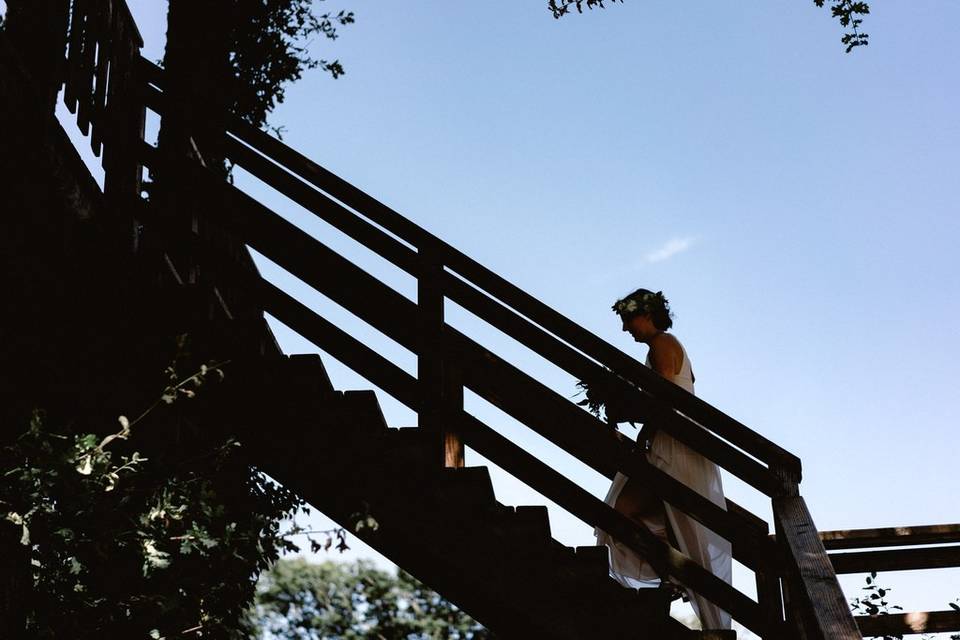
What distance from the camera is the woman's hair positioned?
5.79 m

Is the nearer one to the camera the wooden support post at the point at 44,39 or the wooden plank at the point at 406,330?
the wooden plank at the point at 406,330

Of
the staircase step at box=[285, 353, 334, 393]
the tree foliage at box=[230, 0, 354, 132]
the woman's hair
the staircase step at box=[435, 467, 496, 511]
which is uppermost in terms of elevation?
the tree foliage at box=[230, 0, 354, 132]

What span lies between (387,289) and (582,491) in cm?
126

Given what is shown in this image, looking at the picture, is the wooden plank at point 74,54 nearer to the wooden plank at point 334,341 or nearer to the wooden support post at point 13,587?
the wooden plank at point 334,341

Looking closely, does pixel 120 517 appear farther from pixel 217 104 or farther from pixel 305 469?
pixel 217 104

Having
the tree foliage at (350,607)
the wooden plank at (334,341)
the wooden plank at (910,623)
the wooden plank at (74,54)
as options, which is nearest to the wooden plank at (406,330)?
the wooden plank at (334,341)

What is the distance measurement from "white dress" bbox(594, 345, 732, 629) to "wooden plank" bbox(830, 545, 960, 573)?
61cm

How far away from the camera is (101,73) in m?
5.16

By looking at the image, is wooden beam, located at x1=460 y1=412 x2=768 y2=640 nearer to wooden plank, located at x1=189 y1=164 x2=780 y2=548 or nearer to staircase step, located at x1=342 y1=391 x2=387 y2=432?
wooden plank, located at x1=189 y1=164 x2=780 y2=548

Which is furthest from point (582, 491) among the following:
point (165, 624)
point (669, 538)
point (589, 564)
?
point (165, 624)

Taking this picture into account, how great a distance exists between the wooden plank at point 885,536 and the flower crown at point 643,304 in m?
1.48

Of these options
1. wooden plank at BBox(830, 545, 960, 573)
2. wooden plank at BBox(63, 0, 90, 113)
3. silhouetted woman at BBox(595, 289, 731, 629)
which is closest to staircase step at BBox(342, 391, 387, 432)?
silhouetted woman at BBox(595, 289, 731, 629)

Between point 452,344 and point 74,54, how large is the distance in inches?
92.2

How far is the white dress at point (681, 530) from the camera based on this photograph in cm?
533
